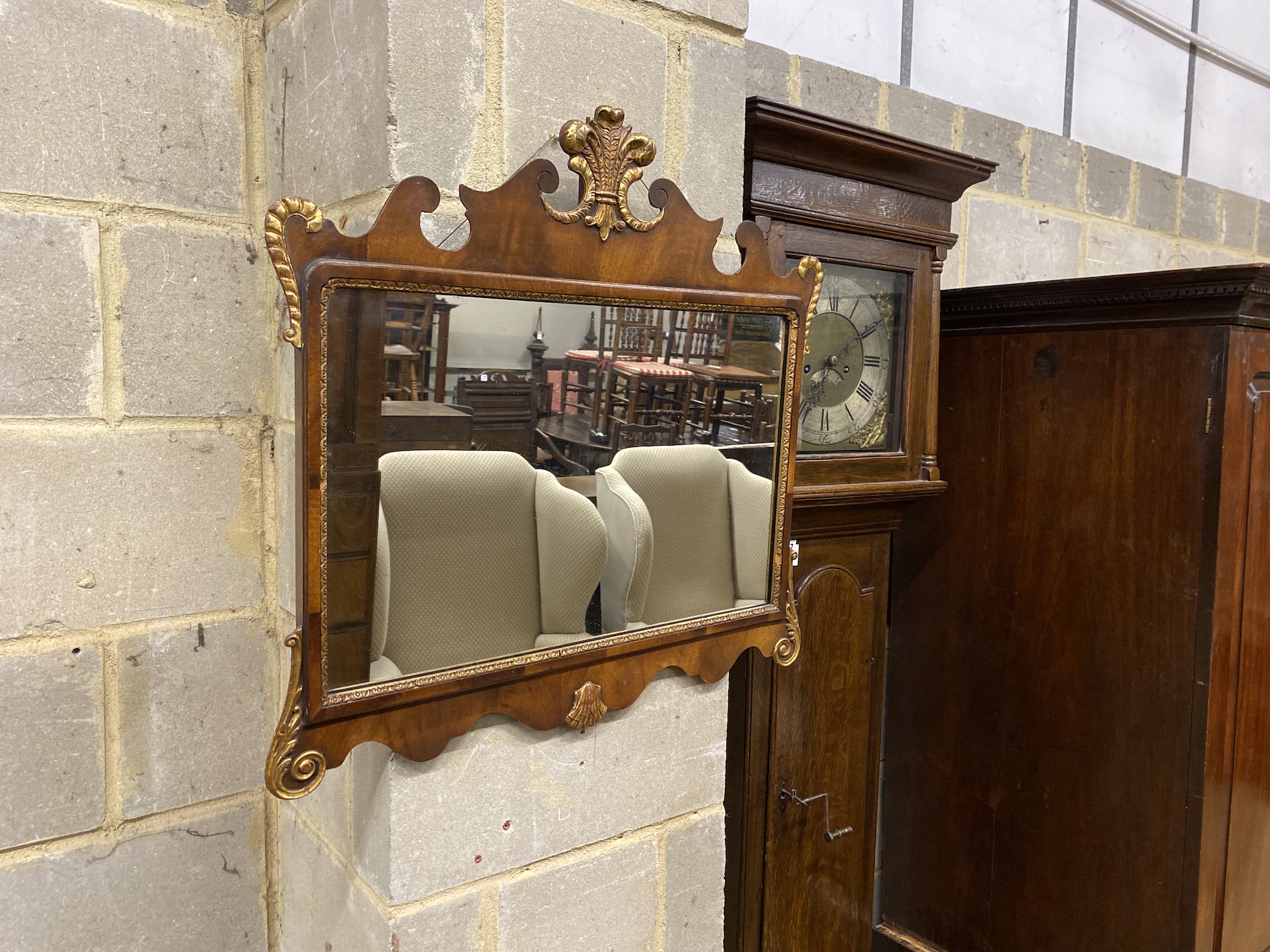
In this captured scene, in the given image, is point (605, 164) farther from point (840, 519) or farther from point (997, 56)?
point (997, 56)

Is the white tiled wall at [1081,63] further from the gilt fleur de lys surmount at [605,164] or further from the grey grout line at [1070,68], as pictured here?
the gilt fleur de lys surmount at [605,164]

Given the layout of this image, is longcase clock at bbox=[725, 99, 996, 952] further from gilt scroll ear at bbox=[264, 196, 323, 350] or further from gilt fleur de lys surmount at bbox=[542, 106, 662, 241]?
gilt scroll ear at bbox=[264, 196, 323, 350]

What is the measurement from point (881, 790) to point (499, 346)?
1.41 m

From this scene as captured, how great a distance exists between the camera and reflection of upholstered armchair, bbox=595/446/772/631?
98cm

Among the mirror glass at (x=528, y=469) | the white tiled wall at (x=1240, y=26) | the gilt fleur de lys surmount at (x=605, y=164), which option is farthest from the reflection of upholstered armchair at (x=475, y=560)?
the white tiled wall at (x=1240, y=26)

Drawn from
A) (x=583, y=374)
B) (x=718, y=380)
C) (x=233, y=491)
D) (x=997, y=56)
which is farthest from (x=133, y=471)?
(x=997, y=56)

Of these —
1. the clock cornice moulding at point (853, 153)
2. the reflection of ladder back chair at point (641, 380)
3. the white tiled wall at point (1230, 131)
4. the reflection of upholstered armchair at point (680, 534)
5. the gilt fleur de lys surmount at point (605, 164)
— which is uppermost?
the white tiled wall at point (1230, 131)

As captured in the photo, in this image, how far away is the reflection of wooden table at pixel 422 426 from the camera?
2.61 ft

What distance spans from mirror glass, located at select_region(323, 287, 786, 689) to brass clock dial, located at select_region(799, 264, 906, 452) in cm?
27

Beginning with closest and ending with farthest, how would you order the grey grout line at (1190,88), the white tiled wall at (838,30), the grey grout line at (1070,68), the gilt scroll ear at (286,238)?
the gilt scroll ear at (286,238) → the white tiled wall at (838,30) → the grey grout line at (1070,68) → the grey grout line at (1190,88)

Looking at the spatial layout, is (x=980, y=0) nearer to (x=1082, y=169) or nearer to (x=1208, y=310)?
(x=1082, y=169)

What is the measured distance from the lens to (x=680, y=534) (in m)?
1.04

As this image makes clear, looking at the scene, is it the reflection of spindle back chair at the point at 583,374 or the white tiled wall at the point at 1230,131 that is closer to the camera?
the reflection of spindle back chair at the point at 583,374

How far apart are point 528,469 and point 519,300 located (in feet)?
0.52
